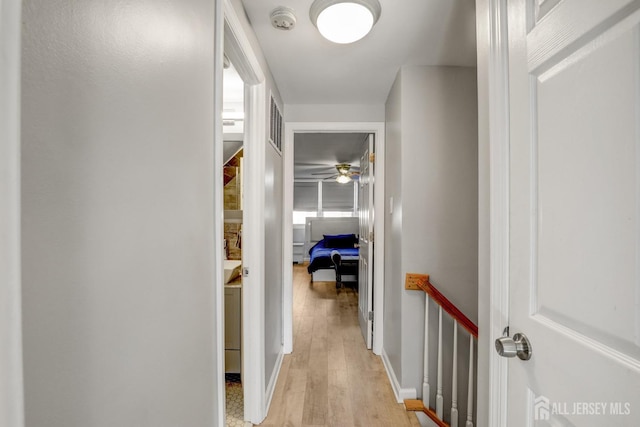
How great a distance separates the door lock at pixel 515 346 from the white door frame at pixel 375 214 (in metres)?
1.88

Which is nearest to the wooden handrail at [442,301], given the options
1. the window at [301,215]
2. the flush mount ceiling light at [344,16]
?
the flush mount ceiling light at [344,16]

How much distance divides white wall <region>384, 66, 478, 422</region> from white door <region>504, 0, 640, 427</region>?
1167mm

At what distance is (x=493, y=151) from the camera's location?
917 millimetres

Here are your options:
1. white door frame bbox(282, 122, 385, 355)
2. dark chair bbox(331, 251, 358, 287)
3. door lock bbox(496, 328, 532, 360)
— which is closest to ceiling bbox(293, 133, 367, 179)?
white door frame bbox(282, 122, 385, 355)

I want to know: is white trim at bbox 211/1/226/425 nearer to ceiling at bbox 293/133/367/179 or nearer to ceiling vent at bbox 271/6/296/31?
ceiling vent at bbox 271/6/296/31

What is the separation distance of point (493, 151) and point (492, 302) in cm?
49

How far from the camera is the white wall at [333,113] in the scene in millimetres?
2809

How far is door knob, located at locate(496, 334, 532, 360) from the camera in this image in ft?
2.59

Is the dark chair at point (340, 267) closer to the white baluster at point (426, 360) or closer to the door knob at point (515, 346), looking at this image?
the white baluster at point (426, 360)

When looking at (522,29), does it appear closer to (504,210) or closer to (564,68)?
(564,68)

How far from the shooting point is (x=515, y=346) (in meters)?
0.81

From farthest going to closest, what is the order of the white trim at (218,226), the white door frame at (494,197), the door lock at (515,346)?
the white trim at (218,226)
the white door frame at (494,197)
the door lock at (515,346)

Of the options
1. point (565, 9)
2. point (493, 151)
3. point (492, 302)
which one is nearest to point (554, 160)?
point (493, 151)

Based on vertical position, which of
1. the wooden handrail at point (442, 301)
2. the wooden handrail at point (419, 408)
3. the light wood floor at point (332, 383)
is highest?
the wooden handrail at point (442, 301)
